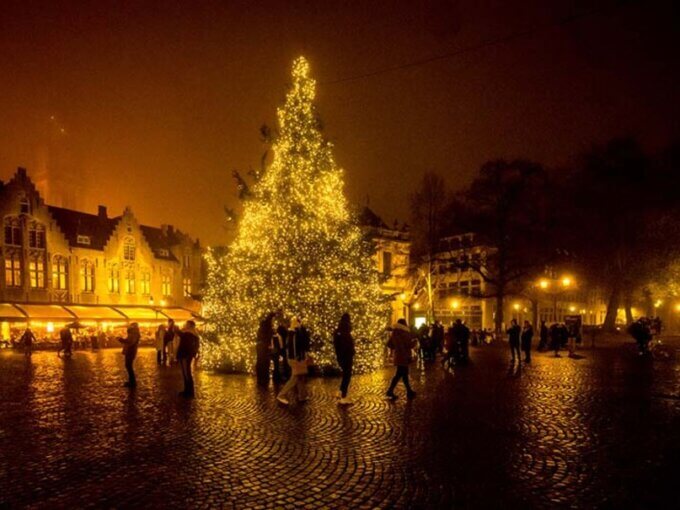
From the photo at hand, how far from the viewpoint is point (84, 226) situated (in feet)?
146

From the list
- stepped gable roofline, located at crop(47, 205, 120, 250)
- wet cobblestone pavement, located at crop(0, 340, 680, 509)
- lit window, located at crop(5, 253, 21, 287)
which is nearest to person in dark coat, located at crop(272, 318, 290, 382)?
wet cobblestone pavement, located at crop(0, 340, 680, 509)

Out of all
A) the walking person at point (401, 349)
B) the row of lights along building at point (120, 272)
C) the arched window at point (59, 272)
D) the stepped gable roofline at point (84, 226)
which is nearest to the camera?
the walking person at point (401, 349)

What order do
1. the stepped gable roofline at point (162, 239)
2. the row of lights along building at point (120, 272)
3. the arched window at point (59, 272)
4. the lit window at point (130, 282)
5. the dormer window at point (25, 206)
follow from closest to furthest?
the row of lights along building at point (120, 272), the dormer window at point (25, 206), the arched window at point (59, 272), the lit window at point (130, 282), the stepped gable roofline at point (162, 239)

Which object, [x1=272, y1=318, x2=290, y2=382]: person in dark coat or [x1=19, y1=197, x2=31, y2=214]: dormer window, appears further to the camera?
[x1=19, y1=197, x2=31, y2=214]: dormer window

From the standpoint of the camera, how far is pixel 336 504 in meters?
5.16

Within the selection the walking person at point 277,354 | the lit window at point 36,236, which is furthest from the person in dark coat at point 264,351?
the lit window at point 36,236

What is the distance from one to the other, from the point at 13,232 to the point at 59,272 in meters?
4.54

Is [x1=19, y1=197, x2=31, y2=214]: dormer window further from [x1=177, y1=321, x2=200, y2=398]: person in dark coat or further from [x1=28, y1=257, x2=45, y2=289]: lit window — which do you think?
[x1=177, y1=321, x2=200, y2=398]: person in dark coat

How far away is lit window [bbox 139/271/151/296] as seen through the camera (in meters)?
47.8

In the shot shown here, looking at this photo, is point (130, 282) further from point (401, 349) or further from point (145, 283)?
point (401, 349)

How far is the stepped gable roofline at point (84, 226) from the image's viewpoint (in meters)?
42.5

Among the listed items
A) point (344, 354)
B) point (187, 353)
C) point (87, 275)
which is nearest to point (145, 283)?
point (87, 275)

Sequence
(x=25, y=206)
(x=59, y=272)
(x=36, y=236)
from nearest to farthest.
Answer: (x=25, y=206) < (x=36, y=236) < (x=59, y=272)

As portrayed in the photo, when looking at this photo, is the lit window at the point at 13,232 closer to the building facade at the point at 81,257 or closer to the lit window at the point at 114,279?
the building facade at the point at 81,257
